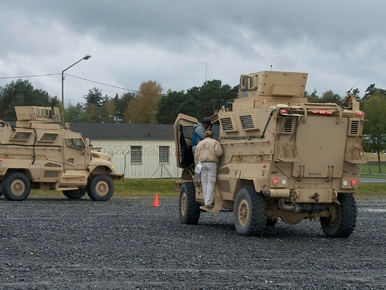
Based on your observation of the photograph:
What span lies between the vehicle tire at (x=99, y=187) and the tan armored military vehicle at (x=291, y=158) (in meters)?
13.4

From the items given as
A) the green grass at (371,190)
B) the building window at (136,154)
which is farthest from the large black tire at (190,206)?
the building window at (136,154)

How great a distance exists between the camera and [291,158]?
45.8 feet

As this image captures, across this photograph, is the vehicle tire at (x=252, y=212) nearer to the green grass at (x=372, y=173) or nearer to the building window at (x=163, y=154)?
the building window at (x=163, y=154)

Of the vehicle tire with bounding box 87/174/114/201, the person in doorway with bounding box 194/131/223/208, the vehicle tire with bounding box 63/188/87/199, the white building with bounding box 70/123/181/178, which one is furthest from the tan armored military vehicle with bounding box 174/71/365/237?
the white building with bounding box 70/123/181/178

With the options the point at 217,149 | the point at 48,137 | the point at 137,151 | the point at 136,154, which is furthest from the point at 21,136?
the point at 137,151

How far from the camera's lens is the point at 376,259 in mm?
11625

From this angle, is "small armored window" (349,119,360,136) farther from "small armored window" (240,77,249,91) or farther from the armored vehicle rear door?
the armored vehicle rear door

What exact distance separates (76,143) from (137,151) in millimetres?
20597

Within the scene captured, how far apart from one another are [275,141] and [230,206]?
2.63m

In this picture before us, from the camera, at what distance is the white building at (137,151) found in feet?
154

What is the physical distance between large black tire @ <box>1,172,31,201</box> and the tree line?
76.4 feet

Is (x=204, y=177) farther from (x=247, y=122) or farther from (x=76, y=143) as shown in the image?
(x=76, y=143)

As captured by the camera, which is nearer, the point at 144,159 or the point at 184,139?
the point at 184,139

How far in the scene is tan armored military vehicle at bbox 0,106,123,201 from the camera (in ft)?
88.3
